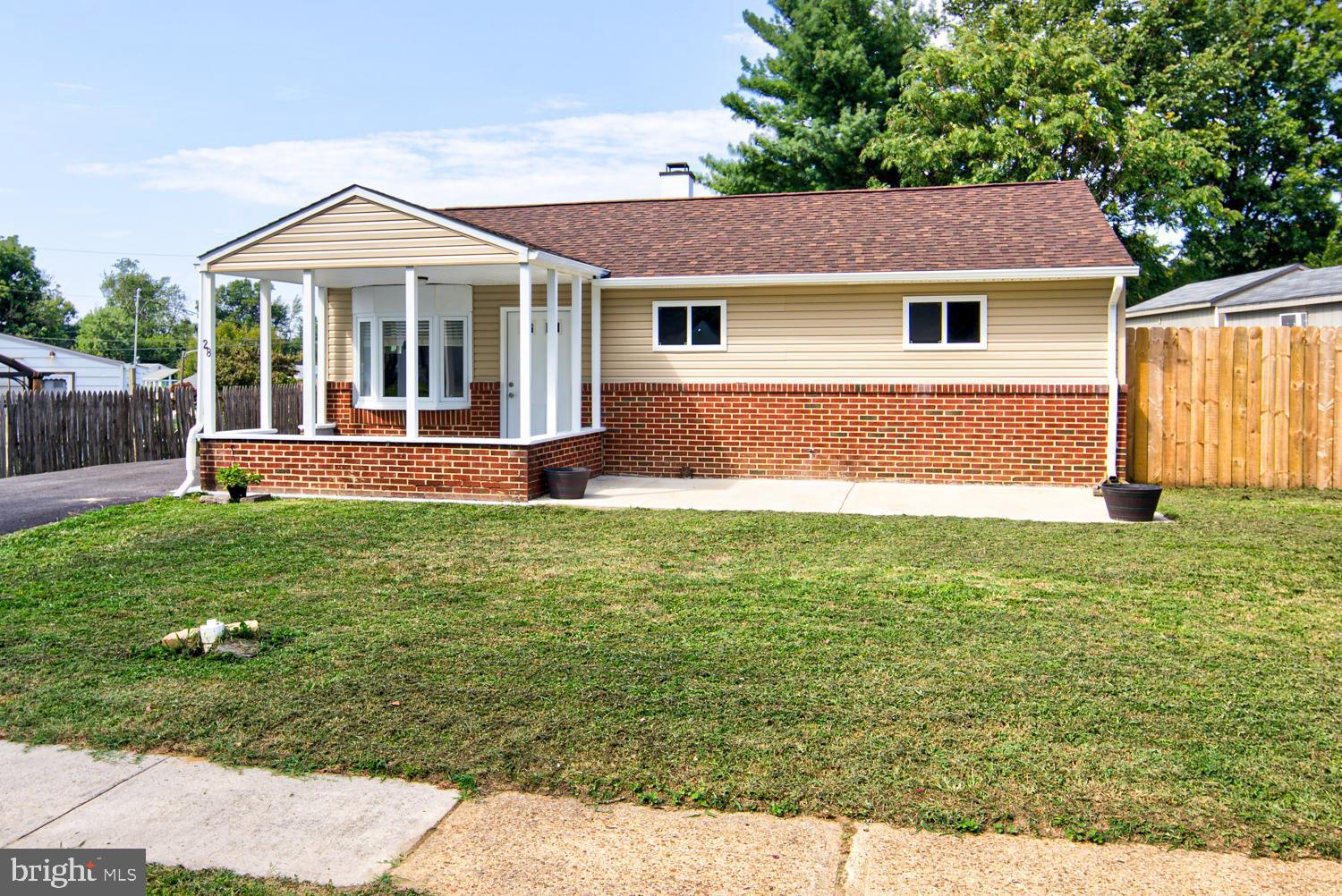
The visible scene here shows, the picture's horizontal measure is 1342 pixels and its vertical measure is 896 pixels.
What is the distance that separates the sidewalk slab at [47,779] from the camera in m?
3.76

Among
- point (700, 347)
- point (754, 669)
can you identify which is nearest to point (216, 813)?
point (754, 669)

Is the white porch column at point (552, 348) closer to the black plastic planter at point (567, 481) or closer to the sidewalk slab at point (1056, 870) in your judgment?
the black plastic planter at point (567, 481)

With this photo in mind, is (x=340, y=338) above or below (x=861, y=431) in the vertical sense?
above

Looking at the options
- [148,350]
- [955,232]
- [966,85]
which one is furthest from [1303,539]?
[148,350]

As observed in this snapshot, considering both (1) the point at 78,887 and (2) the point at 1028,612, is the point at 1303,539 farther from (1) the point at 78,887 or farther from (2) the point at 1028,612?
(1) the point at 78,887

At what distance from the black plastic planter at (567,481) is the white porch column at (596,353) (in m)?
2.46

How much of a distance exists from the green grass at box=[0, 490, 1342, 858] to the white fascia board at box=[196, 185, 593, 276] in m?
3.94

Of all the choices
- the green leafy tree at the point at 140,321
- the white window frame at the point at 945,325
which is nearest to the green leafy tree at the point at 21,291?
the green leafy tree at the point at 140,321

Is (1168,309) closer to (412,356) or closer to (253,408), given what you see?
(253,408)

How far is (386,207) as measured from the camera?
12.2 metres

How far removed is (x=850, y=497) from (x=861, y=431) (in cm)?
190

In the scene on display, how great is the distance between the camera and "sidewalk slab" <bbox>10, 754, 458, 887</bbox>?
11.4 ft

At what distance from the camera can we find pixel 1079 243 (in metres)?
13.6

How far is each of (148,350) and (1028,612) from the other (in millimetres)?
86746
